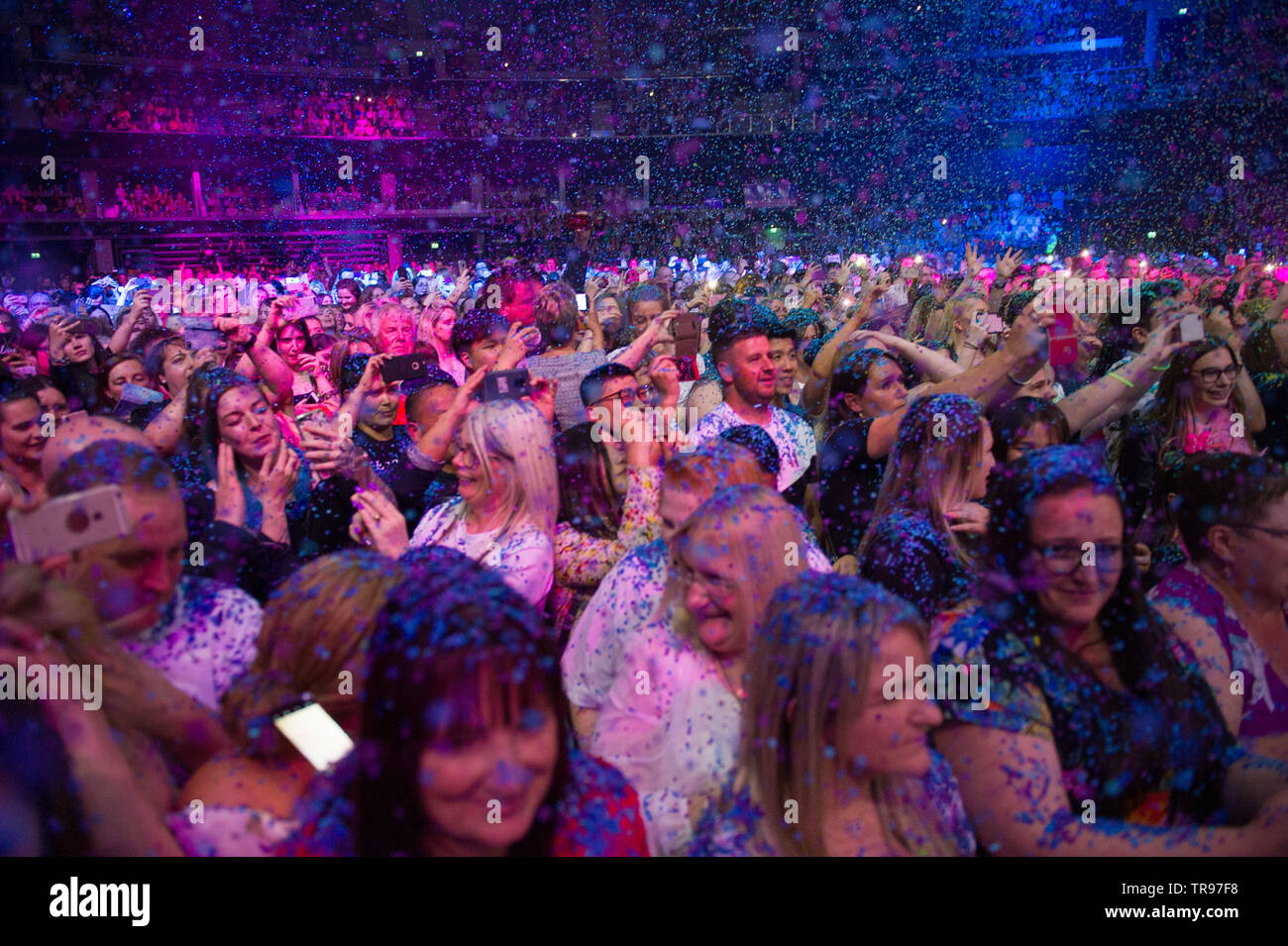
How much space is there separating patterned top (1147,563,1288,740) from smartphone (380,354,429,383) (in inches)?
93.0

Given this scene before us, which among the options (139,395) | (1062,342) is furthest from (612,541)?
(139,395)

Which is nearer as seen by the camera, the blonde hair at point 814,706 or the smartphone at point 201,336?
the blonde hair at point 814,706

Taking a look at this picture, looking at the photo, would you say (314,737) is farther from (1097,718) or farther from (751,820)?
(1097,718)

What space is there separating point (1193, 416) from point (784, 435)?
1.35 m

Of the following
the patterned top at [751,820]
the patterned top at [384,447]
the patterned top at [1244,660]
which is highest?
the patterned top at [384,447]

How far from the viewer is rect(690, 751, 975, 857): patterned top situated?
1.36 metres

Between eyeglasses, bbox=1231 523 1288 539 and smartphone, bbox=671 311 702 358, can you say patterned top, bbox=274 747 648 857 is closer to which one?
eyeglasses, bbox=1231 523 1288 539

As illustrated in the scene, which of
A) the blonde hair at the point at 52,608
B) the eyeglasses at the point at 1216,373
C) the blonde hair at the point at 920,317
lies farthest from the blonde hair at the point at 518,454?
the blonde hair at the point at 920,317

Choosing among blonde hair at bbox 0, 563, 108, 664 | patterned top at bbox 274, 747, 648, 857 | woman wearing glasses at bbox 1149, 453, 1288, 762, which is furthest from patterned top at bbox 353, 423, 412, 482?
woman wearing glasses at bbox 1149, 453, 1288, 762

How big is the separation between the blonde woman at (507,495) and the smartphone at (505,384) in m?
0.35

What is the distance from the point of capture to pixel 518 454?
223 centimetres

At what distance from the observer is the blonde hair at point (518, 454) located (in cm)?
223

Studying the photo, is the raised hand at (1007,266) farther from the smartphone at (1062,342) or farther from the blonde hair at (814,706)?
the blonde hair at (814,706)
